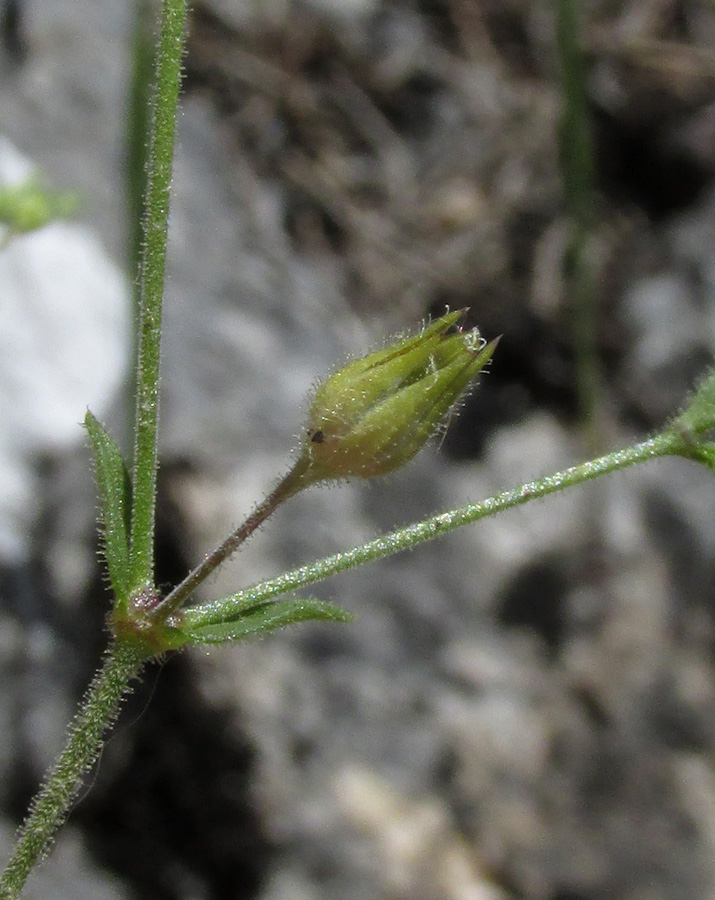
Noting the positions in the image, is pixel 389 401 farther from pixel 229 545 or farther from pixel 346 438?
pixel 229 545

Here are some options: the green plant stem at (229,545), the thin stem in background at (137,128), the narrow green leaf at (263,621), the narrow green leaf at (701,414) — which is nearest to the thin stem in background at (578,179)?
the thin stem in background at (137,128)

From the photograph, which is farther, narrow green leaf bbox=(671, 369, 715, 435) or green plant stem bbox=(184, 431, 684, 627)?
narrow green leaf bbox=(671, 369, 715, 435)

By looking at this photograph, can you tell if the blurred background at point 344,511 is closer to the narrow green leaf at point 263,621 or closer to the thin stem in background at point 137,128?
the thin stem in background at point 137,128

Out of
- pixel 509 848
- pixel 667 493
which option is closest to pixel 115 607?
pixel 509 848

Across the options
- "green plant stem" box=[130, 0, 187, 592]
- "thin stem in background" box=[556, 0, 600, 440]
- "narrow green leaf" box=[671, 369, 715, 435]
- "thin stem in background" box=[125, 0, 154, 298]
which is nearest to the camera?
"green plant stem" box=[130, 0, 187, 592]

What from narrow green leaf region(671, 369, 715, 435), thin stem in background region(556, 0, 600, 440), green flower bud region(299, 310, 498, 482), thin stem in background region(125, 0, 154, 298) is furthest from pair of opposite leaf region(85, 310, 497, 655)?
thin stem in background region(556, 0, 600, 440)

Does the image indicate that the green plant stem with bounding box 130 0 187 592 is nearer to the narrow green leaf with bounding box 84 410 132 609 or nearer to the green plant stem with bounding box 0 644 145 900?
the narrow green leaf with bounding box 84 410 132 609

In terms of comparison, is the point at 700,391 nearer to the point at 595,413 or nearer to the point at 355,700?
the point at 355,700
